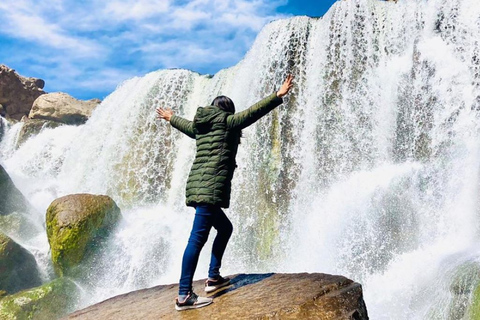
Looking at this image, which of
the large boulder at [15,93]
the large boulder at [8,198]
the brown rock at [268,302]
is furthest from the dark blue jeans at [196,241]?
the large boulder at [15,93]

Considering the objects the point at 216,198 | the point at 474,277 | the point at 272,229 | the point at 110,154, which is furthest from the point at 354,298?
the point at 110,154

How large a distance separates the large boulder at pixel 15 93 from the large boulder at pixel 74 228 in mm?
17879

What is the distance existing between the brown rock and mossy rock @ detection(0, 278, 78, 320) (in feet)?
19.9

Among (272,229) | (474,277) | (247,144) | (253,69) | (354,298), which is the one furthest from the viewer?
(253,69)

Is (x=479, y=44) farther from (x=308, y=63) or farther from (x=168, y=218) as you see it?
(x=168, y=218)

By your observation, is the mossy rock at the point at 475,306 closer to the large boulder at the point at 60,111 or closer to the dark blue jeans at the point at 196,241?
the dark blue jeans at the point at 196,241

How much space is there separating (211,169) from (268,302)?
45.0 inches

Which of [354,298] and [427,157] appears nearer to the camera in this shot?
[354,298]

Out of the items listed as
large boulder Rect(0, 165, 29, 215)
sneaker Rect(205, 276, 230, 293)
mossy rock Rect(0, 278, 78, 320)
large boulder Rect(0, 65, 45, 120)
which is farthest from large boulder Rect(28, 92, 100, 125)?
sneaker Rect(205, 276, 230, 293)

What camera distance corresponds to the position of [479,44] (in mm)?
10336

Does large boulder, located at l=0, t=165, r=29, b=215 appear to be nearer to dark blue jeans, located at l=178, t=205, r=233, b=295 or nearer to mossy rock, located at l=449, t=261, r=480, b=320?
dark blue jeans, located at l=178, t=205, r=233, b=295

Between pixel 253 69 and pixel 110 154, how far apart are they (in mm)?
5664

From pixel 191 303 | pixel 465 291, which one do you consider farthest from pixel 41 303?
pixel 465 291

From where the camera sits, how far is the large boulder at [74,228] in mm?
11547
